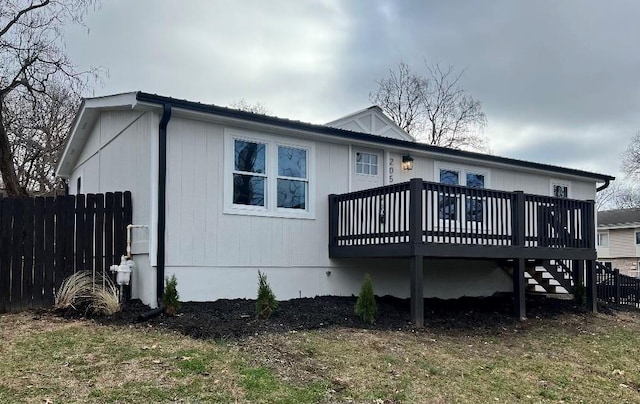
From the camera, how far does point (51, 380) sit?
4.92 m

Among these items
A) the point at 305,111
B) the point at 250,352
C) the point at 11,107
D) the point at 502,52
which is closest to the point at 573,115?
the point at 502,52

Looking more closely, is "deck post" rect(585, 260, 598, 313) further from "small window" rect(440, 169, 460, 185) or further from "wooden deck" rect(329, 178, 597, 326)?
"small window" rect(440, 169, 460, 185)

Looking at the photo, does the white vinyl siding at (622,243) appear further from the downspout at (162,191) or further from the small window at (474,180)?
the downspout at (162,191)

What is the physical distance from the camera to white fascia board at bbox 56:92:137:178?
345 inches

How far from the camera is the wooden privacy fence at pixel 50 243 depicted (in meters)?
7.86

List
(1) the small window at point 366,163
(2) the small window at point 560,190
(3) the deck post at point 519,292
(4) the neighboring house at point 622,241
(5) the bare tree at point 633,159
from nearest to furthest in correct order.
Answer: (3) the deck post at point 519,292
(1) the small window at point 366,163
(2) the small window at point 560,190
(4) the neighboring house at point 622,241
(5) the bare tree at point 633,159

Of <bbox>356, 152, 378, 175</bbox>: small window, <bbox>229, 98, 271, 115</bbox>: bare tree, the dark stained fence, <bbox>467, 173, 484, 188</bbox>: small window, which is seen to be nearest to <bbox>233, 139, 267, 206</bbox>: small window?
<bbox>356, 152, 378, 175</bbox>: small window

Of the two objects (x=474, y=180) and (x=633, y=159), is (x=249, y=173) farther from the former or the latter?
(x=633, y=159)

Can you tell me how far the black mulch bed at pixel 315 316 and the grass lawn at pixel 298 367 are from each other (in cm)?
30

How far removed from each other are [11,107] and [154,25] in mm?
11503

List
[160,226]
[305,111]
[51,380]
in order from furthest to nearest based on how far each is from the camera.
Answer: [305,111] → [160,226] → [51,380]

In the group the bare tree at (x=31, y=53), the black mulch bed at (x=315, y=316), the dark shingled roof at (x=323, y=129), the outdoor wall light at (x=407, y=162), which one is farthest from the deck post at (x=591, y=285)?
the bare tree at (x=31, y=53)

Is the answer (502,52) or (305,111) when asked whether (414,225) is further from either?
(305,111)

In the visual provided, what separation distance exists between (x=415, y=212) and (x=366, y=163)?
2.82 metres
